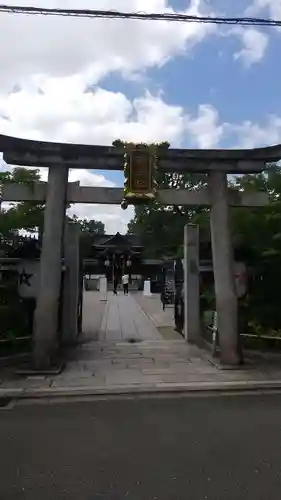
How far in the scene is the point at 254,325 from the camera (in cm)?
1305

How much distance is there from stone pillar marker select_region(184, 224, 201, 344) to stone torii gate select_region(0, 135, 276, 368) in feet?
10.2

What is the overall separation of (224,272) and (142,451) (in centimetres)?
635

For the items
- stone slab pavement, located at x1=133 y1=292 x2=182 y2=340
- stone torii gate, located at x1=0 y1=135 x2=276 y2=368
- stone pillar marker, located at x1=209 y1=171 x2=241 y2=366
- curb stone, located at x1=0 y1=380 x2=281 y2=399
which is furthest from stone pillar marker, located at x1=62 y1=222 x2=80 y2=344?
curb stone, located at x1=0 y1=380 x2=281 y2=399

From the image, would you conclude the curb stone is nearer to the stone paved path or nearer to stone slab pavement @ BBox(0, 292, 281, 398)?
stone slab pavement @ BBox(0, 292, 281, 398)

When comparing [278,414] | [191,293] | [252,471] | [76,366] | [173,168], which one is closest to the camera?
[252,471]

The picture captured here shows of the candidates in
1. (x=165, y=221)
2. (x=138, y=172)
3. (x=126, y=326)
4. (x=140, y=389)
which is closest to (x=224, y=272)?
(x=138, y=172)

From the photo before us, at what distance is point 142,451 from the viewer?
558cm

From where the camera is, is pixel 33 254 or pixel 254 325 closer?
pixel 254 325

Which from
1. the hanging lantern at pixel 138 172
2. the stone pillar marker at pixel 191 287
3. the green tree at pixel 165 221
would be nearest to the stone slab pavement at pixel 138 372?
the stone pillar marker at pixel 191 287

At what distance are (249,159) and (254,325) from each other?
4.16 meters

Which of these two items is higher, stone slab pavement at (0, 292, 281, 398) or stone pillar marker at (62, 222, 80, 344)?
stone pillar marker at (62, 222, 80, 344)

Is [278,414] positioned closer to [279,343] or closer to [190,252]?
[279,343]

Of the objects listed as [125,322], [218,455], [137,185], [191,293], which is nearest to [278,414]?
[218,455]

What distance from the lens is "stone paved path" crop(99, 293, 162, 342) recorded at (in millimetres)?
16031
